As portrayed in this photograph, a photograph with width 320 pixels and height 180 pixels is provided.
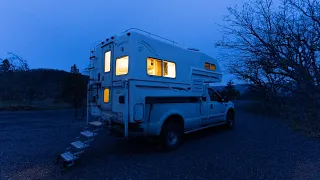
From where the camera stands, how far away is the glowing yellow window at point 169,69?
5.66 meters

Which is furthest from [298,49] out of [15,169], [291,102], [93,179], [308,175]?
[15,169]

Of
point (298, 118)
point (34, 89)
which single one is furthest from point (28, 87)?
point (298, 118)

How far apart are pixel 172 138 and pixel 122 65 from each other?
2.52 meters

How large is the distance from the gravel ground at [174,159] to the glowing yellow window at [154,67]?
7.35 ft

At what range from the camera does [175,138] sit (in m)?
5.65

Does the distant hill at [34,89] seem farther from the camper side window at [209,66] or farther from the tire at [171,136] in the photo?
the tire at [171,136]

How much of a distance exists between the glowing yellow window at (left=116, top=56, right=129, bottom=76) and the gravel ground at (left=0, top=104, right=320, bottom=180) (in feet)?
7.36

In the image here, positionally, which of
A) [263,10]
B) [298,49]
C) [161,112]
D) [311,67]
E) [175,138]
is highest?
[263,10]

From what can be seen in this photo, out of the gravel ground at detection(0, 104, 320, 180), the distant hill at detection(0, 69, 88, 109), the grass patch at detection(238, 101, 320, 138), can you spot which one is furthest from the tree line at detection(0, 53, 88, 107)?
the grass patch at detection(238, 101, 320, 138)

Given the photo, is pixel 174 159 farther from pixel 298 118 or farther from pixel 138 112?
pixel 298 118

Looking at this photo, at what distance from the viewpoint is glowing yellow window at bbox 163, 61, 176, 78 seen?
566cm

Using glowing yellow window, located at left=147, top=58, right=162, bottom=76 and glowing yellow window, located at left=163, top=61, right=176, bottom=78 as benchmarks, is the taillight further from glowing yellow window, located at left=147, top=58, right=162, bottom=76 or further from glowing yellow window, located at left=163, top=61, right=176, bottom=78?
glowing yellow window, located at left=163, top=61, right=176, bottom=78

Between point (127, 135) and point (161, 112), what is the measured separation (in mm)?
1136

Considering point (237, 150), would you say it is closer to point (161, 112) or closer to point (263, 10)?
point (161, 112)
